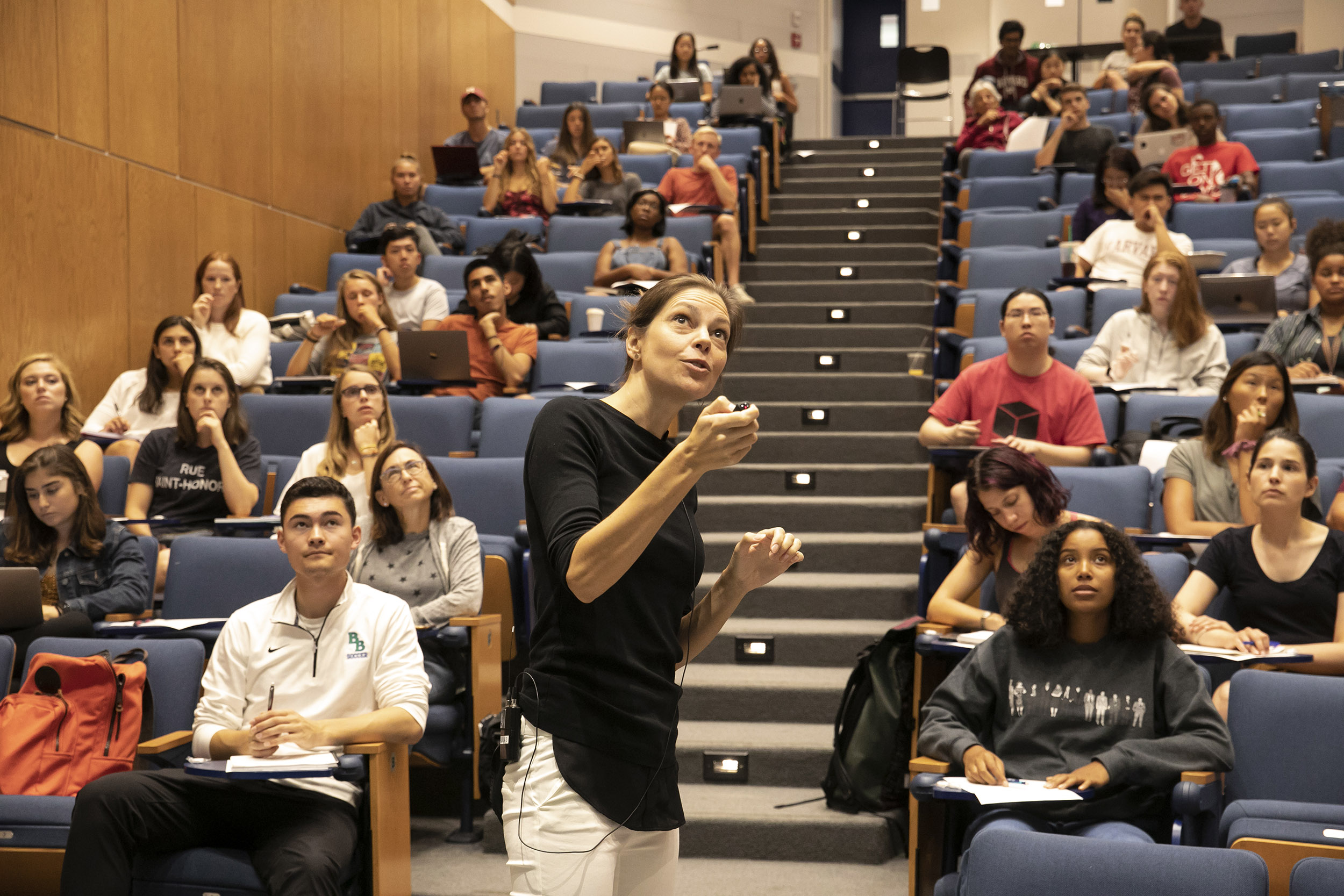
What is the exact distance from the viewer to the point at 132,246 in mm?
4621

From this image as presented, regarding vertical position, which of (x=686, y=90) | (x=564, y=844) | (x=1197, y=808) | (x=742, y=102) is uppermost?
(x=686, y=90)

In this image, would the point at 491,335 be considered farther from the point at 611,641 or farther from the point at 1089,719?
the point at 611,641

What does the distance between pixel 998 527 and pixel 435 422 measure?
2040 millimetres

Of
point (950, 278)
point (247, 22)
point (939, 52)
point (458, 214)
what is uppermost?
point (939, 52)

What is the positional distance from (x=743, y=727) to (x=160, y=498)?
74.0 inches

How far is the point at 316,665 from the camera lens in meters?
2.43

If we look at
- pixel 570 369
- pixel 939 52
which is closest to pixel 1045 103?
pixel 939 52

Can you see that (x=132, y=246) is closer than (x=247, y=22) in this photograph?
Yes

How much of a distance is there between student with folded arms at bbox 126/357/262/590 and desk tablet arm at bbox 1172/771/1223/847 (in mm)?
2677

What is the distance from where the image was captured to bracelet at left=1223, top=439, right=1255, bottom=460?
3.15m

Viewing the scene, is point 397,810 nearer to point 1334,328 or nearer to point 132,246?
point 132,246

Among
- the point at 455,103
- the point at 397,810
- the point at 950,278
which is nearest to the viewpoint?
the point at 397,810

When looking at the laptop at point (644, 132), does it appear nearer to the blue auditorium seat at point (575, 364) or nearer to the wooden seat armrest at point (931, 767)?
the blue auditorium seat at point (575, 364)

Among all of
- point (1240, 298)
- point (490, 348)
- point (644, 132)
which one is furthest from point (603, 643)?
point (644, 132)
